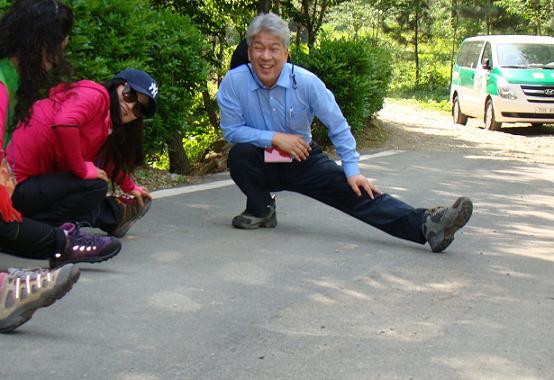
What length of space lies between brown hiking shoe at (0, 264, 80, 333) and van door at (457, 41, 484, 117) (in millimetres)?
16054

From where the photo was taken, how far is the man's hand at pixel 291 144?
6.18 metres

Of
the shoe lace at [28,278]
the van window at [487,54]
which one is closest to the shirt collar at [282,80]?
the shoe lace at [28,278]

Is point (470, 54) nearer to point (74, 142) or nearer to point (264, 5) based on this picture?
point (264, 5)

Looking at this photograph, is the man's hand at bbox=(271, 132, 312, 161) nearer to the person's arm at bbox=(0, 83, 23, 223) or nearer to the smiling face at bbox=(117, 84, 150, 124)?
the smiling face at bbox=(117, 84, 150, 124)

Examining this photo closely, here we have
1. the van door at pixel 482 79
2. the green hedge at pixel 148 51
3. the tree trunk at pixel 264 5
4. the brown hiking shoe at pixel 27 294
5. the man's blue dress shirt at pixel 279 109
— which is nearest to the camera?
the brown hiking shoe at pixel 27 294

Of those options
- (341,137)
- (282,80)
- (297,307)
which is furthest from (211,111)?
(297,307)

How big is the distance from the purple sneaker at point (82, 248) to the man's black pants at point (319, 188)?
1.58 m

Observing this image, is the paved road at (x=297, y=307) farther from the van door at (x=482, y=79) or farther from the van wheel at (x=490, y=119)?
the van door at (x=482, y=79)

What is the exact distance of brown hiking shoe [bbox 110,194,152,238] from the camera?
19.3 ft

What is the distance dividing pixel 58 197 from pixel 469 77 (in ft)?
52.1

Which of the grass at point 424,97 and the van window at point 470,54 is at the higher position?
the van window at point 470,54

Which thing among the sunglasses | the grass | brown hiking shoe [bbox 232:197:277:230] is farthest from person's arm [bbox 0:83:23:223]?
the grass

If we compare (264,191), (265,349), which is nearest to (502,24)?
(264,191)

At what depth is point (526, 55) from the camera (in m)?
18.4
